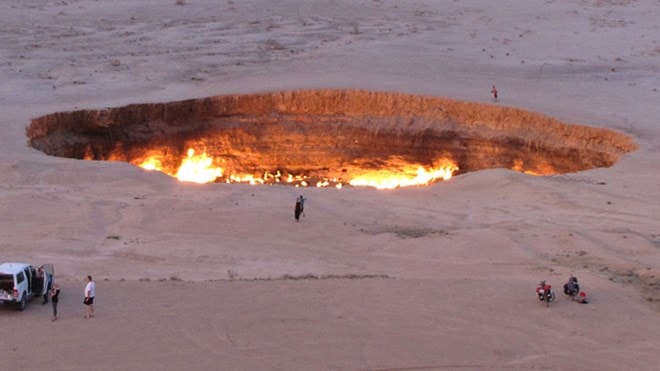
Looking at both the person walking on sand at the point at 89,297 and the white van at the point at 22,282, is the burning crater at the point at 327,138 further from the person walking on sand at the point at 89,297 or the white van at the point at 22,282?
the person walking on sand at the point at 89,297

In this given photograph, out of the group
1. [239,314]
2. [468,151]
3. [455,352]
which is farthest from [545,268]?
[468,151]

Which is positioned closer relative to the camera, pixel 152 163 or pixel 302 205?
pixel 302 205

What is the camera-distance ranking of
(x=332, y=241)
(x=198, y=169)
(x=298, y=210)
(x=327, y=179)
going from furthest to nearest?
(x=327, y=179) → (x=198, y=169) → (x=298, y=210) → (x=332, y=241)

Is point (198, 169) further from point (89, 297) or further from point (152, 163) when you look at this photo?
point (89, 297)

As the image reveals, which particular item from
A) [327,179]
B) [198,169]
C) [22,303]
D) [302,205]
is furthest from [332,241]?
[198,169]

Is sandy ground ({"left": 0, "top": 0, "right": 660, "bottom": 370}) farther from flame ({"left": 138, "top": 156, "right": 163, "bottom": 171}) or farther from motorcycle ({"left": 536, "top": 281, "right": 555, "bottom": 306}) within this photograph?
flame ({"left": 138, "top": 156, "right": 163, "bottom": 171})

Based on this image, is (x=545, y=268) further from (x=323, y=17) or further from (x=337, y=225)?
(x=323, y=17)

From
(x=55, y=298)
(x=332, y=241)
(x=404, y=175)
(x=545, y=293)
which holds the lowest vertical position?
(x=55, y=298)
